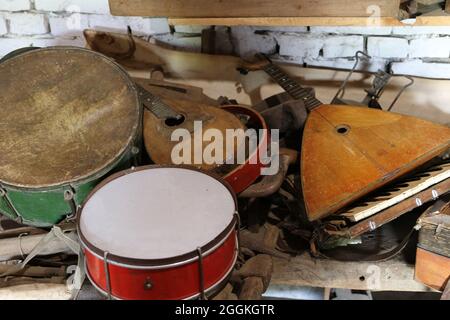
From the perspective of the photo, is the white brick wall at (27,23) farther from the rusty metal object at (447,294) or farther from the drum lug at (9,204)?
the rusty metal object at (447,294)

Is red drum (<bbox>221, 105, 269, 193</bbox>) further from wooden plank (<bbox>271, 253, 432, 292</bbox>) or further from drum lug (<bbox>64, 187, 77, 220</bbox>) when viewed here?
drum lug (<bbox>64, 187, 77, 220</bbox>)

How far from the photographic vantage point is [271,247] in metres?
1.57

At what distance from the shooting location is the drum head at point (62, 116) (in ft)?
4.99

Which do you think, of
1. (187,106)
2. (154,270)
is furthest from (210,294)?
(187,106)

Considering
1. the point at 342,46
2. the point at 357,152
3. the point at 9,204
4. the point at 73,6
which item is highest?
the point at 73,6

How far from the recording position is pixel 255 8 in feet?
5.28

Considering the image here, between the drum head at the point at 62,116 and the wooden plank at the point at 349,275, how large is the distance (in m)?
0.61

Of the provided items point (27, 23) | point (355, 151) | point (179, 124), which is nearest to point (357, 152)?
point (355, 151)

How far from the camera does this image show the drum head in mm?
1521

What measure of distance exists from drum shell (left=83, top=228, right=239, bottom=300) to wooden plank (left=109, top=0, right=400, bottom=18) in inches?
27.3

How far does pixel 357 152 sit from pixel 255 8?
531 millimetres

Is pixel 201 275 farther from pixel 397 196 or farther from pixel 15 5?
pixel 15 5
